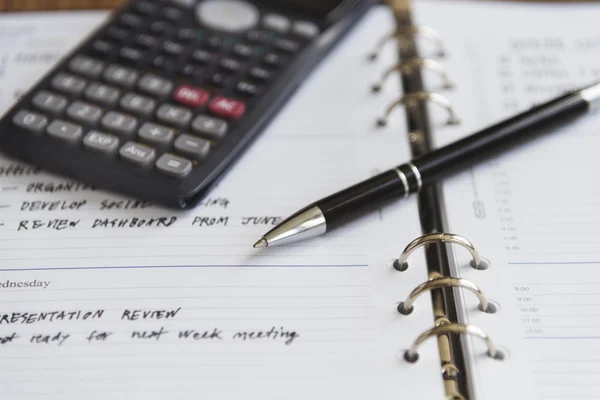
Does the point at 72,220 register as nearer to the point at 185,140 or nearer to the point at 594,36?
the point at 185,140

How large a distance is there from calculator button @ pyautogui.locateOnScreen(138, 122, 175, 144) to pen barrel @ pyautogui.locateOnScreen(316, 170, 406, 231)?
0.36 feet

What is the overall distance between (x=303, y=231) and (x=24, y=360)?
16 cm

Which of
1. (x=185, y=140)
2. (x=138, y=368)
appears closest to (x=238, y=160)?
(x=185, y=140)

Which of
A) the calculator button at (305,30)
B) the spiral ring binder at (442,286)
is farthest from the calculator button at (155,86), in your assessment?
the spiral ring binder at (442,286)

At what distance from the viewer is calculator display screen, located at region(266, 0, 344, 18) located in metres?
0.53

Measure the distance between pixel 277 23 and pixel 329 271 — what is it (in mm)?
221

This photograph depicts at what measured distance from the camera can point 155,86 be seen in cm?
47

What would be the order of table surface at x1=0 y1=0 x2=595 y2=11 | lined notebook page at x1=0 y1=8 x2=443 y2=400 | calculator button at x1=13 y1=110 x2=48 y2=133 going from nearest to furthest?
lined notebook page at x1=0 y1=8 x2=443 y2=400 → calculator button at x1=13 y1=110 x2=48 y2=133 → table surface at x1=0 y1=0 x2=595 y2=11

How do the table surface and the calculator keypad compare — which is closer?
the calculator keypad

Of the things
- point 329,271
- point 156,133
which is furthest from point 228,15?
point 329,271

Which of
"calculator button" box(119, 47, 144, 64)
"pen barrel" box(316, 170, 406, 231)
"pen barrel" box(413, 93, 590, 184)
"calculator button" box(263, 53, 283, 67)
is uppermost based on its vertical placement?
"calculator button" box(119, 47, 144, 64)

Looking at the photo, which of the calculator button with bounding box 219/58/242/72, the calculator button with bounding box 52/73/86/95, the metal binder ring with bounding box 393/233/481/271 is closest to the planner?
the metal binder ring with bounding box 393/233/481/271

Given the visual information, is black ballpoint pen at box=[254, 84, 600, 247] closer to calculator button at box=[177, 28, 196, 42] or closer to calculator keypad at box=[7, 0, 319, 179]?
calculator keypad at box=[7, 0, 319, 179]

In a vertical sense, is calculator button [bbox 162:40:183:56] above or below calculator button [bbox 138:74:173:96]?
above
